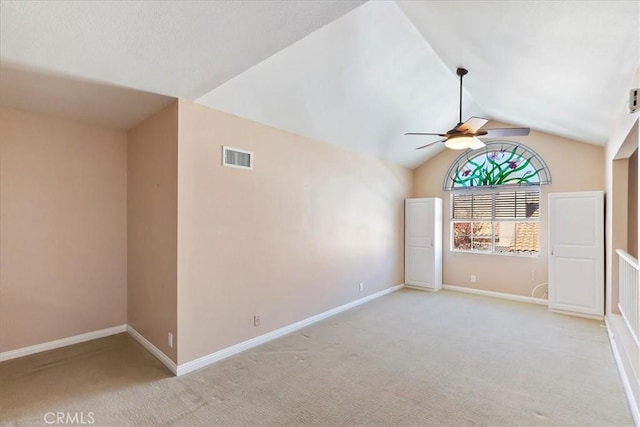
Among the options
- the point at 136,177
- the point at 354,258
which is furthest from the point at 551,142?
the point at 136,177

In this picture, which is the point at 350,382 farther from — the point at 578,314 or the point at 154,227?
the point at 578,314

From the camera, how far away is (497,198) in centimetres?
573

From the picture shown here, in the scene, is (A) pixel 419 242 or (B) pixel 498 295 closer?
(B) pixel 498 295

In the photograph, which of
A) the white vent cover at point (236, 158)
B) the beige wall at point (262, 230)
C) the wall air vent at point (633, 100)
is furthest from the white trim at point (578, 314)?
the white vent cover at point (236, 158)

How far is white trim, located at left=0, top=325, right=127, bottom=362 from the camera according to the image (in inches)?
121

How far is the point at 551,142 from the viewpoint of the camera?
5.18 m

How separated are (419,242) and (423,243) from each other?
0.08m

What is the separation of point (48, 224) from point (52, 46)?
2202 mm

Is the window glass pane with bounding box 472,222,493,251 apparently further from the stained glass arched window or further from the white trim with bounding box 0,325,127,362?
the white trim with bounding box 0,325,127,362

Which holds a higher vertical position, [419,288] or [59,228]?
[59,228]

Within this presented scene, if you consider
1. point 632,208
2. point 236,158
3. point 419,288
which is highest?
→ point 236,158

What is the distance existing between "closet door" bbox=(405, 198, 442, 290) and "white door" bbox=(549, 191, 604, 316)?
1.81 metres

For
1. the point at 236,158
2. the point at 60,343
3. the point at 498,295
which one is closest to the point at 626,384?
the point at 498,295

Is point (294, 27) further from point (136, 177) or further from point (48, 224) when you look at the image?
point (48, 224)
